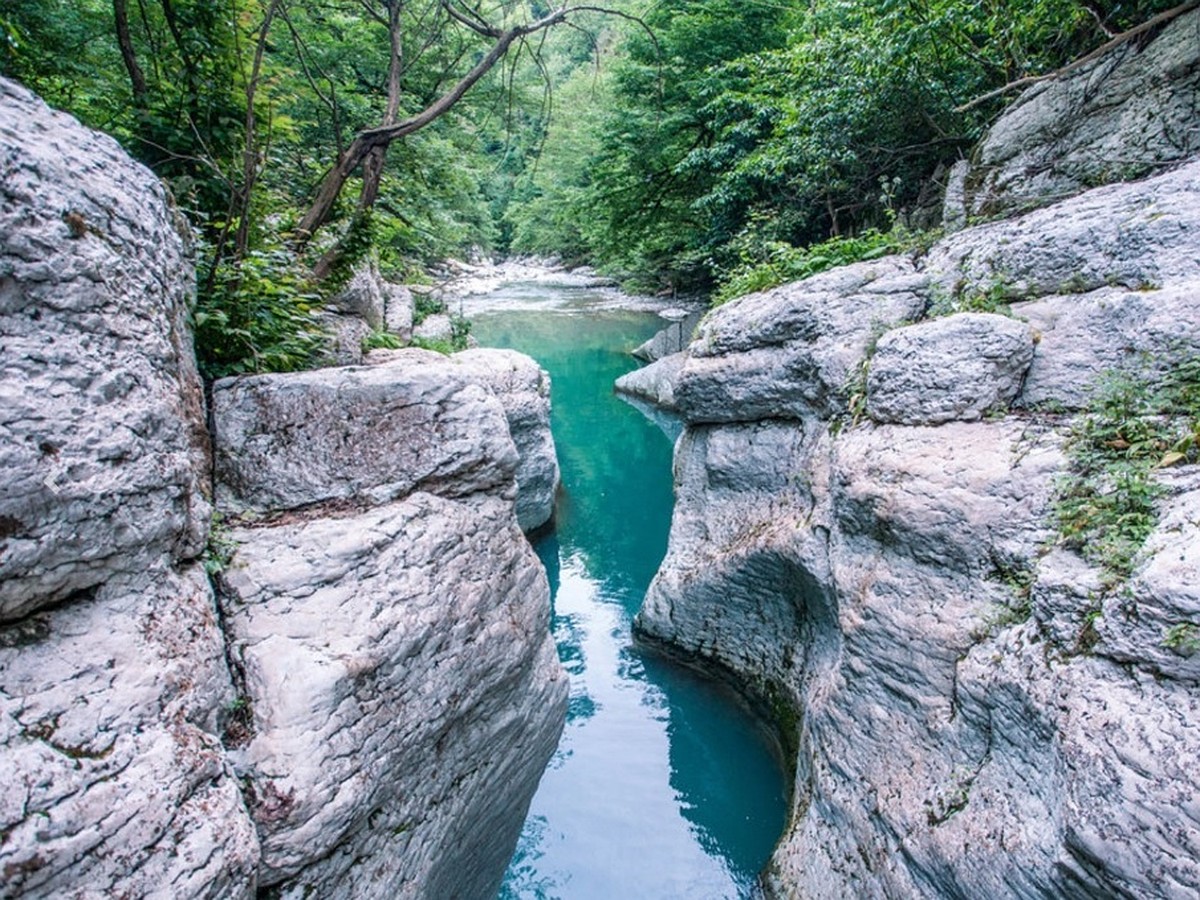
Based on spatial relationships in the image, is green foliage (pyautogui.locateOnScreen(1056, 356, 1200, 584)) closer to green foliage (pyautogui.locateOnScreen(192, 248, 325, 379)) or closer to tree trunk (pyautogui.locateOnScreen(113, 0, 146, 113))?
green foliage (pyautogui.locateOnScreen(192, 248, 325, 379))

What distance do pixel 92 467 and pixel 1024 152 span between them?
7.64 meters

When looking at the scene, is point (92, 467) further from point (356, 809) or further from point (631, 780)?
point (631, 780)

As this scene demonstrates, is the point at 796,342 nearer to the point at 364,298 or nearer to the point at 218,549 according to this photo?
the point at 218,549

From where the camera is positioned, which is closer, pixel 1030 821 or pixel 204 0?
pixel 1030 821

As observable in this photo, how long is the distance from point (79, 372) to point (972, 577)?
4462mm

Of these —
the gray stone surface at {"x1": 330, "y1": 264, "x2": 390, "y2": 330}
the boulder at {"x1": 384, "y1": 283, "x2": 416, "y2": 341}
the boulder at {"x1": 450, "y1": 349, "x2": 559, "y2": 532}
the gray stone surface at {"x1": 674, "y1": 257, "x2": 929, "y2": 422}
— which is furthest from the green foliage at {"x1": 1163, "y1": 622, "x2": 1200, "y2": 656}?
the boulder at {"x1": 384, "y1": 283, "x2": 416, "y2": 341}

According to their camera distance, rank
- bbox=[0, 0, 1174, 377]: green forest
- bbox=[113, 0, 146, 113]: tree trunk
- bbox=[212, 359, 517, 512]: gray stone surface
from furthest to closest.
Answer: bbox=[0, 0, 1174, 377]: green forest < bbox=[113, 0, 146, 113]: tree trunk < bbox=[212, 359, 517, 512]: gray stone surface

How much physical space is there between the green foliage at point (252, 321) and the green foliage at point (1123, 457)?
4.47 m

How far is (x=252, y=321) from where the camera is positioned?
140 inches

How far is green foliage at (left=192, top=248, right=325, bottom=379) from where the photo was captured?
3.39m

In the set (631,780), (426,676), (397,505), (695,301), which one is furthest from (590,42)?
(695,301)

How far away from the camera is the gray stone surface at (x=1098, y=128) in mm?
4824

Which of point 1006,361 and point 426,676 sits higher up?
point 1006,361

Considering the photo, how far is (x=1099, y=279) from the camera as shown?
4.13 metres
